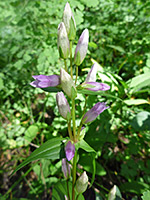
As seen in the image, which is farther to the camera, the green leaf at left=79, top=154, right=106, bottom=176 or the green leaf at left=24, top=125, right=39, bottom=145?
the green leaf at left=24, top=125, right=39, bottom=145

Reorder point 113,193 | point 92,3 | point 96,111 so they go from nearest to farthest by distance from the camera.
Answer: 1. point 96,111
2. point 113,193
3. point 92,3

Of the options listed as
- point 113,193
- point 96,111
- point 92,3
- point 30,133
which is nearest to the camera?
point 96,111

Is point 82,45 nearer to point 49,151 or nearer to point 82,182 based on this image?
point 49,151

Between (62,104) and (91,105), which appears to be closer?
Answer: (62,104)

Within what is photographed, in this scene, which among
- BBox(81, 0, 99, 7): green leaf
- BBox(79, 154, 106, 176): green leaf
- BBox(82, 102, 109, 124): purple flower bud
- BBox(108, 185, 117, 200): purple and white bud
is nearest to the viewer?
BBox(82, 102, 109, 124): purple flower bud

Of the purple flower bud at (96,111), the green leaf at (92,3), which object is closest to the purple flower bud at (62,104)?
the purple flower bud at (96,111)

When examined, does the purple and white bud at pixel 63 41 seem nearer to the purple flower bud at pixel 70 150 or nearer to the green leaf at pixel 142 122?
the purple flower bud at pixel 70 150

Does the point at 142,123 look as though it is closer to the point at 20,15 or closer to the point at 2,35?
the point at 20,15

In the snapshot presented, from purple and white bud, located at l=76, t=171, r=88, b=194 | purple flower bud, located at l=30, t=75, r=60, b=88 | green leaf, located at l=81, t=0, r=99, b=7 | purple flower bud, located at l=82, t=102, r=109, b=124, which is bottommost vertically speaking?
purple and white bud, located at l=76, t=171, r=88, b=194


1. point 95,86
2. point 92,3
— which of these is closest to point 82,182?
point 95,86

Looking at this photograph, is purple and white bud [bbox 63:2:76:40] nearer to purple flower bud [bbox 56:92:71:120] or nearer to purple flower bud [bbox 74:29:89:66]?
purple flower bud [bbox 74:29:89:66]

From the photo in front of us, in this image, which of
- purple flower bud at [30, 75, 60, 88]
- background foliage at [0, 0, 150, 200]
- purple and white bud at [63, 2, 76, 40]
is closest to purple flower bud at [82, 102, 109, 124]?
purple flower bud at [30, 75, 60, 88]
